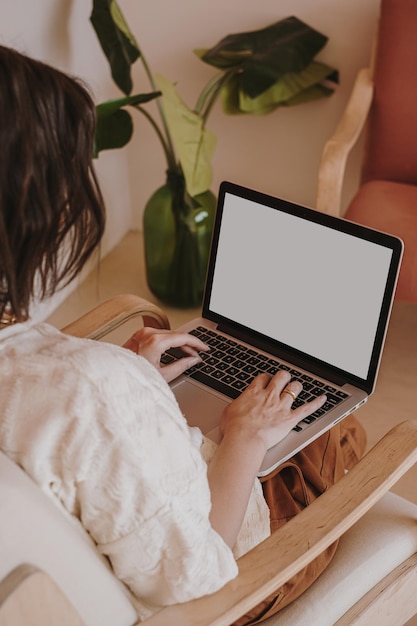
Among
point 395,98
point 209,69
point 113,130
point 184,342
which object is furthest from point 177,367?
point 209,69

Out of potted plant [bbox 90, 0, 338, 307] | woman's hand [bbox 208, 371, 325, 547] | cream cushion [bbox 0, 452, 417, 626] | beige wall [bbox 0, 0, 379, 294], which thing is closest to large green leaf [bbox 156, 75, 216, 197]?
potted plant [bbox 90, 0, 338, 307]

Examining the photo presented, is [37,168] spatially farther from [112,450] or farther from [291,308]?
Result: [291,308]

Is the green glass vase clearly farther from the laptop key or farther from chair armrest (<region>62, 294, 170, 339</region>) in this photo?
the laptop key

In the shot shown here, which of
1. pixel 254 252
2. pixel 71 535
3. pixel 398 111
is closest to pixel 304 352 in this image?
pixel 254 252

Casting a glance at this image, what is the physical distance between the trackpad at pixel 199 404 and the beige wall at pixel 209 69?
4.44 feet

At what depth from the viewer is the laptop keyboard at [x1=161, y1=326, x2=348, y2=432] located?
1299 millimetres

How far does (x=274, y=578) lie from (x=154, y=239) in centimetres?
173

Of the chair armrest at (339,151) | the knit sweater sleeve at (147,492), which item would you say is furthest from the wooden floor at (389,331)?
→ the knit sweater sleeve at (147,492)

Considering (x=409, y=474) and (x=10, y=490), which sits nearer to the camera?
(x=10, y=490)

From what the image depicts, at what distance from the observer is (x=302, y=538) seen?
38.3 inches

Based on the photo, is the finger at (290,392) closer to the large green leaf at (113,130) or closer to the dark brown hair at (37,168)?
the dark brown hair at (37,168)

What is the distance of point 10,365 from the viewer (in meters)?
0.81

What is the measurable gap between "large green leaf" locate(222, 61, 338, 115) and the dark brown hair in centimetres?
174

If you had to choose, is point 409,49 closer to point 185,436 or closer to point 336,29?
point 336,29
